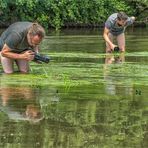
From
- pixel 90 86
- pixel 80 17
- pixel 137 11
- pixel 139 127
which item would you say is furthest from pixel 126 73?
pixel 137 11

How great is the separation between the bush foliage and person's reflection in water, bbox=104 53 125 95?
1601 cm

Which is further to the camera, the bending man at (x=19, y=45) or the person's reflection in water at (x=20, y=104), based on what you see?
the bending man at (x=19, y=45)

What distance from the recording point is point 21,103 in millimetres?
8227

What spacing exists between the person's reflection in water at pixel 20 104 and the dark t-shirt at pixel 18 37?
1.28 metres

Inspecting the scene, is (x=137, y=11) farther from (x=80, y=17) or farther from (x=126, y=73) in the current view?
(x=126, y=73)

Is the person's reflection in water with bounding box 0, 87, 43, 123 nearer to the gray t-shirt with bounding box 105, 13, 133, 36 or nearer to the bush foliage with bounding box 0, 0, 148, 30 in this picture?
the gray t-shirt with bounding box 105, 13, 133, 36

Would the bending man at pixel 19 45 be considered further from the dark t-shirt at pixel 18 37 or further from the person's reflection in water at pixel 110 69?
the person's reflection in water at pixel 110 69

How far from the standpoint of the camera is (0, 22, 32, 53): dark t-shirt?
10.6 meters

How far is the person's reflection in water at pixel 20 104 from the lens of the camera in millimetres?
7296

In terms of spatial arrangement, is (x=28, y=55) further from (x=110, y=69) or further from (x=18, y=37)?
(x=110, y=69)

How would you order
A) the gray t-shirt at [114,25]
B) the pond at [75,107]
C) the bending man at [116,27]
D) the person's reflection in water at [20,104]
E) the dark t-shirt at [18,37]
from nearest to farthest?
1. the pond at [75,107]
2. the person's reflection in water at [20,104]
3. the dark t-shirt at [18,37]
4. the bending man at [116,27]
5. the gray t-shirt at [114,25]

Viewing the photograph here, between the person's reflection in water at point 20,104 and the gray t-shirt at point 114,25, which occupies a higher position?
the person's reflection in water at point 20,104

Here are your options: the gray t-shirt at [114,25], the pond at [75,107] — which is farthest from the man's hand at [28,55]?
the gray t-shirt at [114,25]

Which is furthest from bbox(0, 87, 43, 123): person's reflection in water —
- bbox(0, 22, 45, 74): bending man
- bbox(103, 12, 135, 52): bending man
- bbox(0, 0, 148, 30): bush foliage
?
bbox(0, 0, 148, 30): bush foliage
